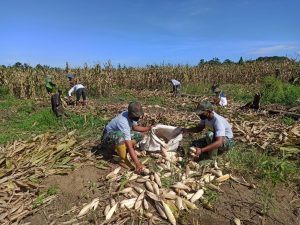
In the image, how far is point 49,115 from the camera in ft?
36.2

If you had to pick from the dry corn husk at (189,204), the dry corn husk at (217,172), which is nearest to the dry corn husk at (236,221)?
the dry corn husk at (189,204)

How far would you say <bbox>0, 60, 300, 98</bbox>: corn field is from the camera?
19656mm

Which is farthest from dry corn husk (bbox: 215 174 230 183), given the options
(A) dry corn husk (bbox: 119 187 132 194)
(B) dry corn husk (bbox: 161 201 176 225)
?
(A) dry corn husk (bbox: 119 187 132 194)

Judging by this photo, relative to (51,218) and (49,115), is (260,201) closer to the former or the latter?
(51,218)

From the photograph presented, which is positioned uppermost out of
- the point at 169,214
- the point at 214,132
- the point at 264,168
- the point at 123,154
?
the point at 214,132

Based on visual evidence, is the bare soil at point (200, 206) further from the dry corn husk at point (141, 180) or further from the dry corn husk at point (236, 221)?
the dry corn husk at point (141, 180)

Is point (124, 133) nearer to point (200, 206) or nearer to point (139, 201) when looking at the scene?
point (139, 201)

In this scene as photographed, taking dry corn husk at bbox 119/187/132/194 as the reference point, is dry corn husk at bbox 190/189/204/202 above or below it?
below

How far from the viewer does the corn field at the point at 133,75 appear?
19.7 meters

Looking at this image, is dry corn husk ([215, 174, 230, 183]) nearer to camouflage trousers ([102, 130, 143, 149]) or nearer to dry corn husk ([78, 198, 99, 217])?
camouflage trousers ([102, 130, 143, 149])

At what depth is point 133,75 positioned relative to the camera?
979 inches

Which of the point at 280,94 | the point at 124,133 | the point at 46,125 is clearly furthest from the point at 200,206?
the point at 280,94

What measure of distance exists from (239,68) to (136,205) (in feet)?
80.7

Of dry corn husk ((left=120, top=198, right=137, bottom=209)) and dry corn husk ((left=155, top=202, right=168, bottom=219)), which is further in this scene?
dry corn husk ((left=120, top=198, right=137, bottom=209))
